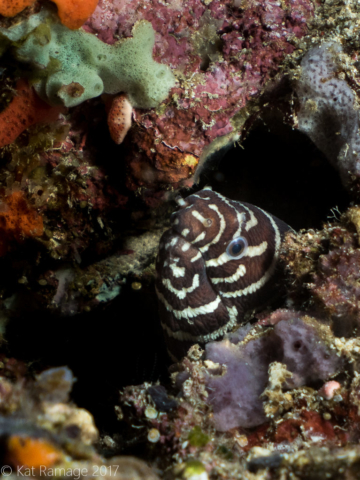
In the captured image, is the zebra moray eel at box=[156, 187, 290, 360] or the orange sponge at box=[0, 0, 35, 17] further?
the zebra moray eel at box=[156, 187, 290, 360]

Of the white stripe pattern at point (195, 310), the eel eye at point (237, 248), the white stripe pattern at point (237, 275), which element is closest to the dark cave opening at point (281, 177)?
the eel eye at point (237, 248)

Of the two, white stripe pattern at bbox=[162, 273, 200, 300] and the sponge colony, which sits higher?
the sponge colony

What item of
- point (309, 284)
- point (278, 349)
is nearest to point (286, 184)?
point (309, 284)

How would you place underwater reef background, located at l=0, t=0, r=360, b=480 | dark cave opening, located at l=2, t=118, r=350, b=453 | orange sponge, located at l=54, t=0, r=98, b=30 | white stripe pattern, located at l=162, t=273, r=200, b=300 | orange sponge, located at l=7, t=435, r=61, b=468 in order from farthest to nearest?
dark cave opening, located at l=2, t=118, r=350, b=453 → white stripe pattern, located at l=162, t=273, r=200, b=300 → orange sponge, located at l=54, t=0, r=98, b=30 → underwater reef background, located at l=0, t=0, r=360, b=480 → orange sponge, located at l=7, t=435, r=61, b=468

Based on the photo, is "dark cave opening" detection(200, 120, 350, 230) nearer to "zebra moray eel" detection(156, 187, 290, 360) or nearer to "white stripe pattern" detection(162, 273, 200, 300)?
"zebra moray eel" detection(156, 187, 290, 360)

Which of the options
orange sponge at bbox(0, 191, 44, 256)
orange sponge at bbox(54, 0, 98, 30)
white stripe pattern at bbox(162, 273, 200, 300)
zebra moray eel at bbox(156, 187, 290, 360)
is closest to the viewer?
orange sponge at bbox(54, 0, 98, 30)

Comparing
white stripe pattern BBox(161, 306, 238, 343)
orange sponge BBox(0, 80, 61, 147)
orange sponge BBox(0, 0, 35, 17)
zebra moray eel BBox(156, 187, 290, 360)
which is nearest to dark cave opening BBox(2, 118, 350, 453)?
zebra moray eel BBox(156, 187, 290, 360)
